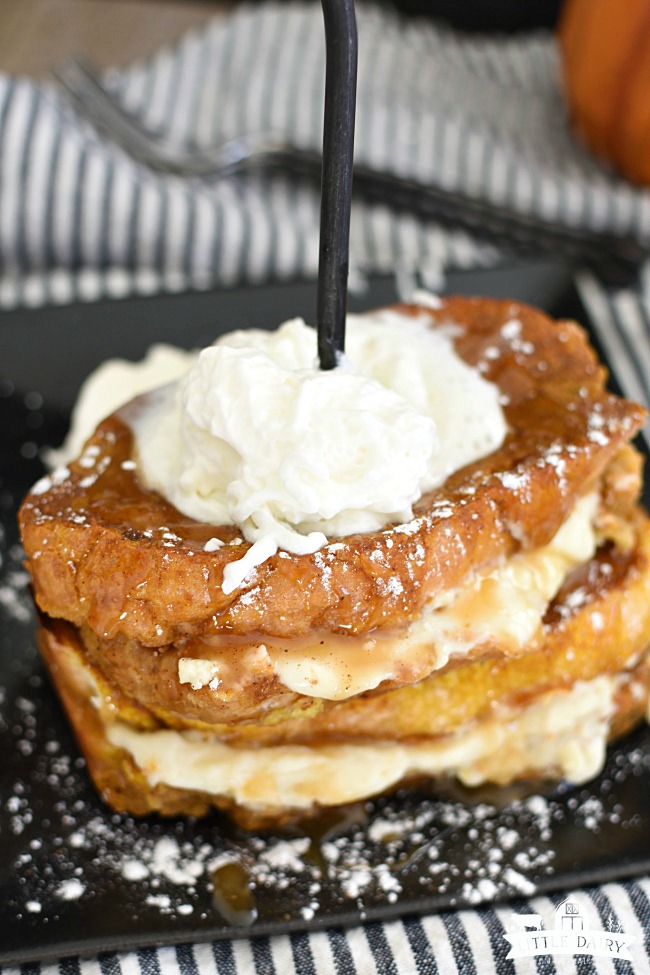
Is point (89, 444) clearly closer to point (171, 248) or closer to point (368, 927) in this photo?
point (368, 927)

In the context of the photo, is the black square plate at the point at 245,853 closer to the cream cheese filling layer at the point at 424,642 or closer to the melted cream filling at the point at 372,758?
the melted cream filling at the point at 372,758

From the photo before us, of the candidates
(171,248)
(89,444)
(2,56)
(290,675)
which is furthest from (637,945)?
(2,56)

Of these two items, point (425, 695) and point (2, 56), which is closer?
point (425, 695)

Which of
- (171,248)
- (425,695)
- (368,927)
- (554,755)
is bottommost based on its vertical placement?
(368,927)

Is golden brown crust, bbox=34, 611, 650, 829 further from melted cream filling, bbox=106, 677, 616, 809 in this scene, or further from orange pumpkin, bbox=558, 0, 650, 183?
orange pumpkin, bbox=558, 0, 650, 183

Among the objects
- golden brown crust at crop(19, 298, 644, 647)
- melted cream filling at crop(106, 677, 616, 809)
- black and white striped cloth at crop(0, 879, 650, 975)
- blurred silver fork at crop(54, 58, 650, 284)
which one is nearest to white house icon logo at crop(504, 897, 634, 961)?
black and white striped cloth at crop(0, 879, 650, 975)

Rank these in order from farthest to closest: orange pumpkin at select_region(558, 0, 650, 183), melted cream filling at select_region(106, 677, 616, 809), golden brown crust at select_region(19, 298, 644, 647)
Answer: orange pumpkin at select_region(558, 0, 650, 183)
melted cream filling at select_region(106, 677, 616, 809)
golden brown crust at select_region(19, 298, 644, 647)

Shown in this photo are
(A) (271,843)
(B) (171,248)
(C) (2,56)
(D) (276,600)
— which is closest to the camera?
(D) (276,600)
